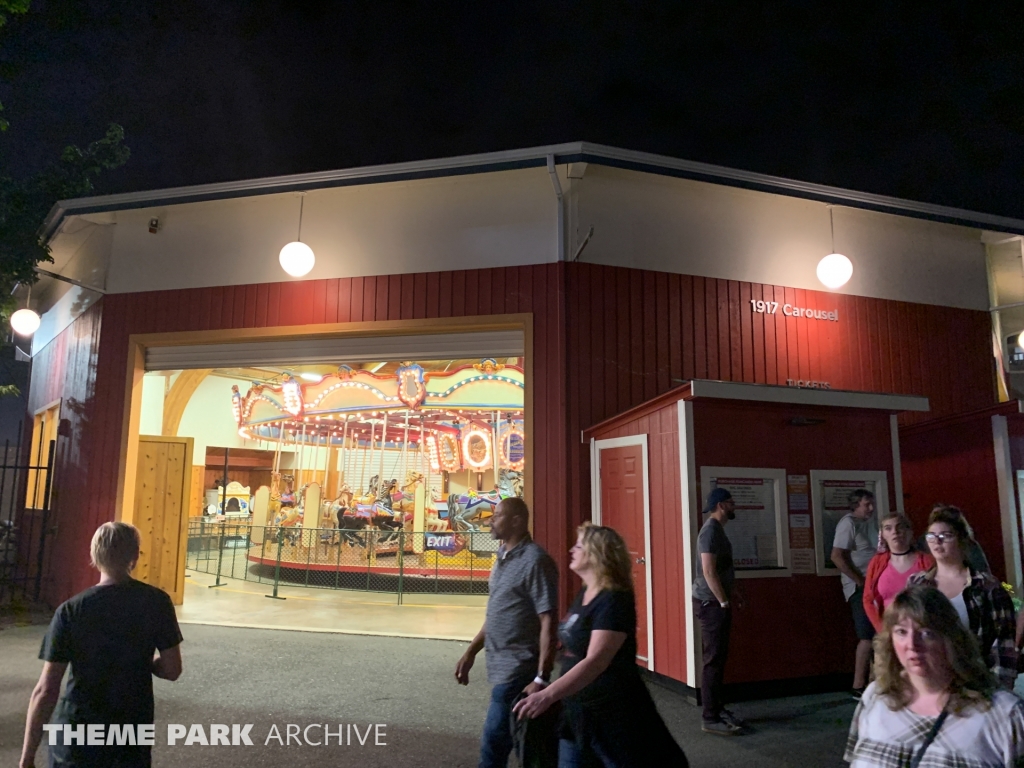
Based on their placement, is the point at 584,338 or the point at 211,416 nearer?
the point at 584,338

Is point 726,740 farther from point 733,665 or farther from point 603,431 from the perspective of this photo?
point 603,431

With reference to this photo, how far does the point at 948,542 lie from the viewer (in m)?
3.52

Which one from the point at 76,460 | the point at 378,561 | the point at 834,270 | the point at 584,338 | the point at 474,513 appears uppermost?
the point at 834,270

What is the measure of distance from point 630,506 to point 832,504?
189 cm

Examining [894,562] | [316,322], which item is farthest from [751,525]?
[316,322]

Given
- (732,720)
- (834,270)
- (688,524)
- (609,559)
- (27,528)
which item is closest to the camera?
(609,559)

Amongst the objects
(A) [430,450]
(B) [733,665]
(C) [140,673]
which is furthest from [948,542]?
(A) [430,450]

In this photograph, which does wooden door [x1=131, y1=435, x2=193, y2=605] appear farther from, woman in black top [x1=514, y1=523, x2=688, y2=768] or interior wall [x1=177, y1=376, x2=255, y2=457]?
interior wall [x1=177, y1=376, x2=255, y2=457]

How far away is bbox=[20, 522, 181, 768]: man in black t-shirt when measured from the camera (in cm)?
267

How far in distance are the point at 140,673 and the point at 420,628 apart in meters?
6.44

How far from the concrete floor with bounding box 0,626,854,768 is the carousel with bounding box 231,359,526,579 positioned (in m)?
3.74

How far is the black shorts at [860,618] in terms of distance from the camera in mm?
5762

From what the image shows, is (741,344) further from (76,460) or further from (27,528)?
(27,528)

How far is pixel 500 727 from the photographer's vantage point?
11.1 ft
